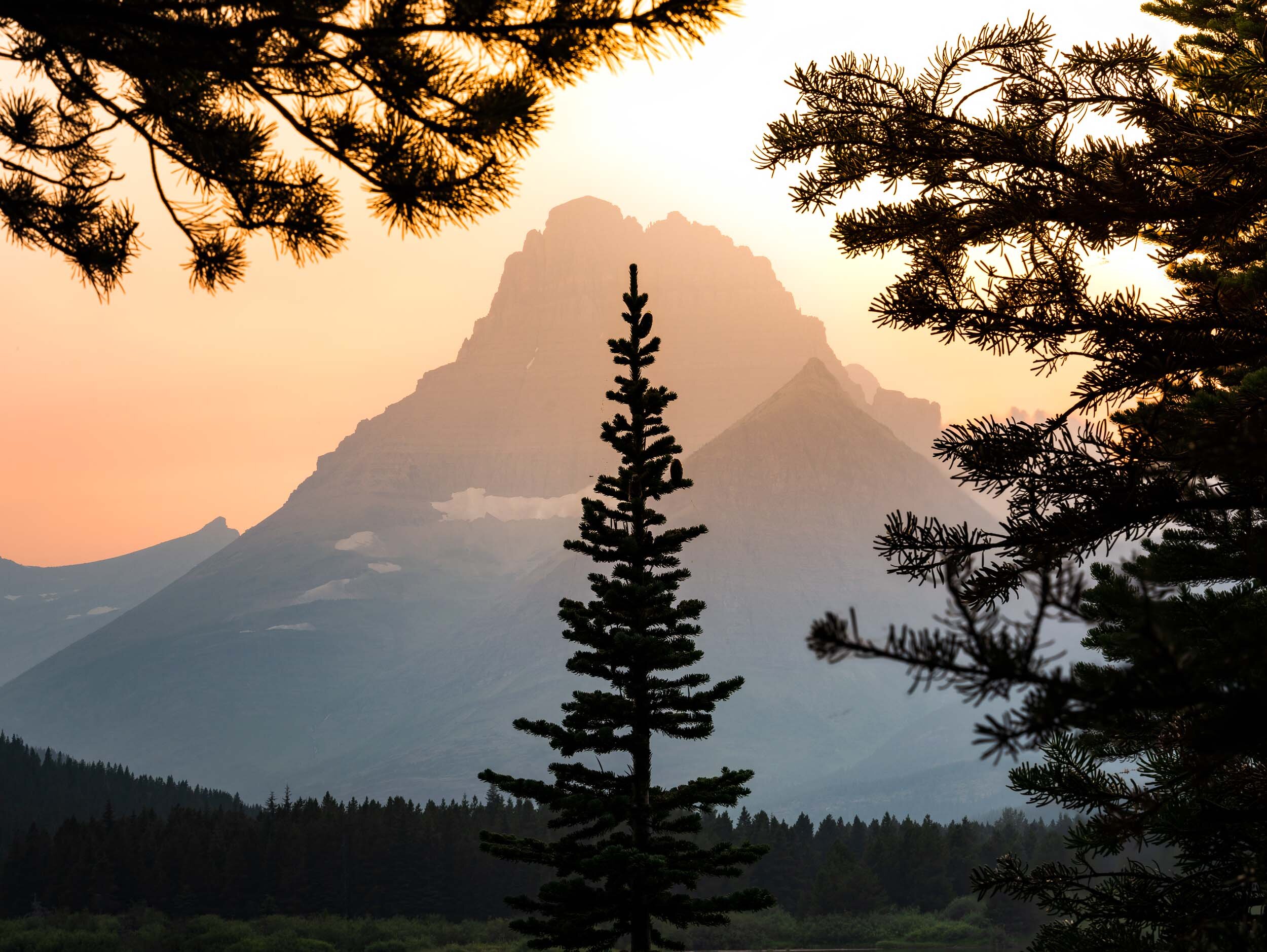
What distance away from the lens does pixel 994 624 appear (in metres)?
3.10

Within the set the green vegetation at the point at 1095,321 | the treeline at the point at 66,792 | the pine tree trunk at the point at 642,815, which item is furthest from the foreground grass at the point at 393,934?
the green vegetation at the point at 1095,321

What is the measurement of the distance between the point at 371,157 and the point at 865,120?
4106 mm

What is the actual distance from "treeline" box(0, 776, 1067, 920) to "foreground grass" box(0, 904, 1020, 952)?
2.40m

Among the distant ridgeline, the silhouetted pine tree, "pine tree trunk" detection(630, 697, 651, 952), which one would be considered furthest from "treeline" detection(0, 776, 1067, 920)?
"pine tree trunk" detection(630, 697, 651, 952)

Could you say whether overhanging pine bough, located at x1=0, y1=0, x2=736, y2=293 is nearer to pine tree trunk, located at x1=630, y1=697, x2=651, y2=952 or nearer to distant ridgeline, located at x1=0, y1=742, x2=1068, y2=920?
pine tree trunk, located at x1=630, y1=697, x2=651, y2=952

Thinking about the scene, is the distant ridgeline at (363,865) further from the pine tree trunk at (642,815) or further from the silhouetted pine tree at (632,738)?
the pine tree trunk at (642,815)

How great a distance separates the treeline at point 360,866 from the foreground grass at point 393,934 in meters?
2.40

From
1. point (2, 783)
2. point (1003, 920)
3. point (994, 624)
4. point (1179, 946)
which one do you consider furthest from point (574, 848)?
point (2, 783)

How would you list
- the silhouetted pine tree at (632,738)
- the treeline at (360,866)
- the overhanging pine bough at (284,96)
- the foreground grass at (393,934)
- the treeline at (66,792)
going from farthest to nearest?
the treeline at (66,792) < the treeline at (360,866) < the foreground grass at (393,934) < the silhouetted pine tree at (632,738) < the overhanging pine bough at (284,96)

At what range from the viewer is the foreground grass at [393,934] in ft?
217

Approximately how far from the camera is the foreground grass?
6600 centimetres

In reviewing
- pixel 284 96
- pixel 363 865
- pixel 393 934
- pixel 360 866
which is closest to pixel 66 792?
pixel 360 866

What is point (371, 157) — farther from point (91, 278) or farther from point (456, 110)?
point (91, 278)

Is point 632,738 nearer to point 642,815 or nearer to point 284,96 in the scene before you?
point 642,815
